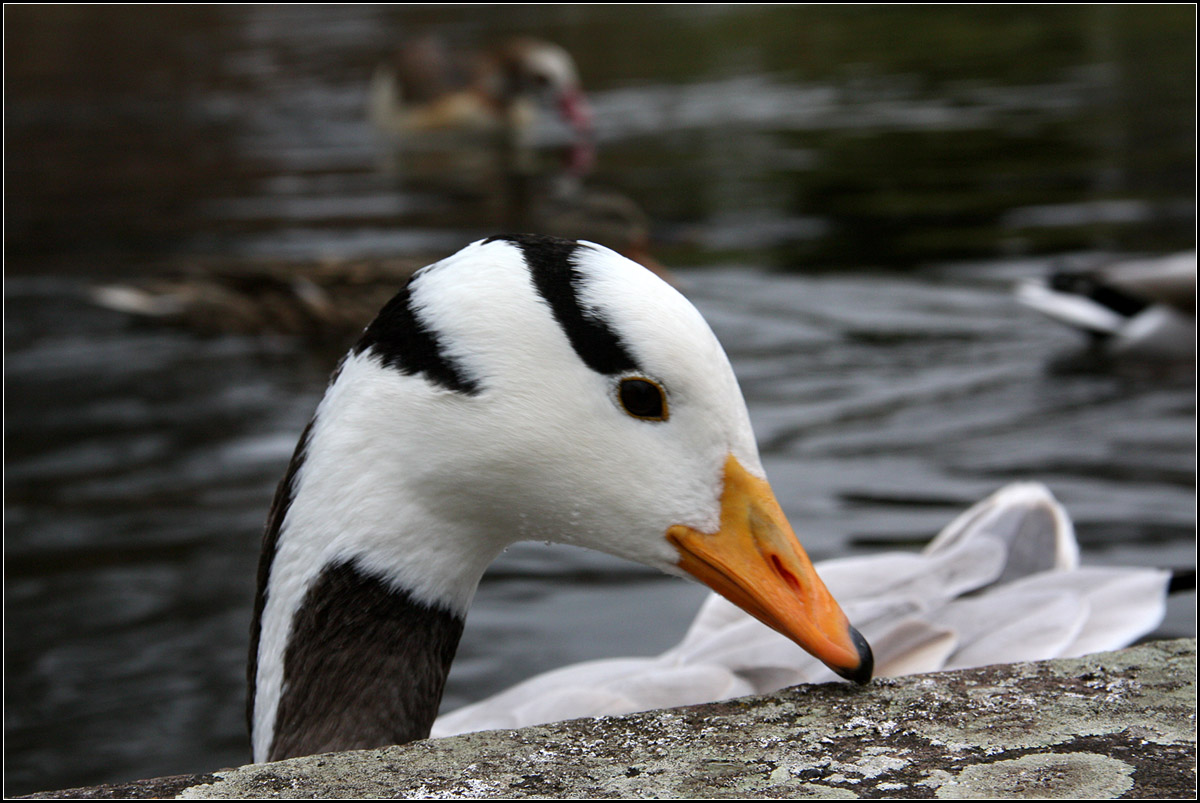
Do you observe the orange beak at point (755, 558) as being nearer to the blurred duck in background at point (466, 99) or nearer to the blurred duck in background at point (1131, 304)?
the blurred duck in background at point (1131, 304)

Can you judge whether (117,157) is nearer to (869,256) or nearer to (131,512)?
(869,256)

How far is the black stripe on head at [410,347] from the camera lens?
2.33m

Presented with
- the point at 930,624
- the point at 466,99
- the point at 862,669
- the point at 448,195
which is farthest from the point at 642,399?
the point at 466,99

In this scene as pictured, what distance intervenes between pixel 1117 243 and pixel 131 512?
268 inches

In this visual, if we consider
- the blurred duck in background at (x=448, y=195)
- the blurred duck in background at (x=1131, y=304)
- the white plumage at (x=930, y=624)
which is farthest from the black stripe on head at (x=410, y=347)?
the blurred duck in background at (x=1131, y=304)

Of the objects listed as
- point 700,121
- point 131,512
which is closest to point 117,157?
point 700,121

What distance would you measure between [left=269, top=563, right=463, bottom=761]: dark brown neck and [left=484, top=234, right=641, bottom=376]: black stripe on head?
591 millimetres

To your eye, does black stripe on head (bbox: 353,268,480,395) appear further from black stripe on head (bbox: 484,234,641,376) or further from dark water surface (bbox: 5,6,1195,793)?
dark water surface (bbox: 5,6,1195,793)

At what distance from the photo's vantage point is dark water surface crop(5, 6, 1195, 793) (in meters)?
4.76

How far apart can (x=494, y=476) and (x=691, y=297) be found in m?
6.71

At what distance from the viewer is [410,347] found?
238 cm

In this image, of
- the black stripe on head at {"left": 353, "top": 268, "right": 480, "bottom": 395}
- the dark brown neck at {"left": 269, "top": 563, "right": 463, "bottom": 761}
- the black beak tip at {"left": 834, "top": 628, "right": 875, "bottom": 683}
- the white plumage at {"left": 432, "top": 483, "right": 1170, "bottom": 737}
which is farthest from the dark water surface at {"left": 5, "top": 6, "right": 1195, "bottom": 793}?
the black beak tip at {"left": 834, "top": 628, "right": 875, "bottom": 683}

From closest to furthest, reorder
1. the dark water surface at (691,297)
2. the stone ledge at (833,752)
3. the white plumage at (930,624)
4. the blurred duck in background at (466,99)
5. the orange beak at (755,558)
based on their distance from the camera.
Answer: the stone ledge at (833,752) → the orange beak at (755,558) → the white plumage at (930,624) → the dark water surface at (691,297) → the blurred duck in background at (466,99)

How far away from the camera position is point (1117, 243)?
9.39m
